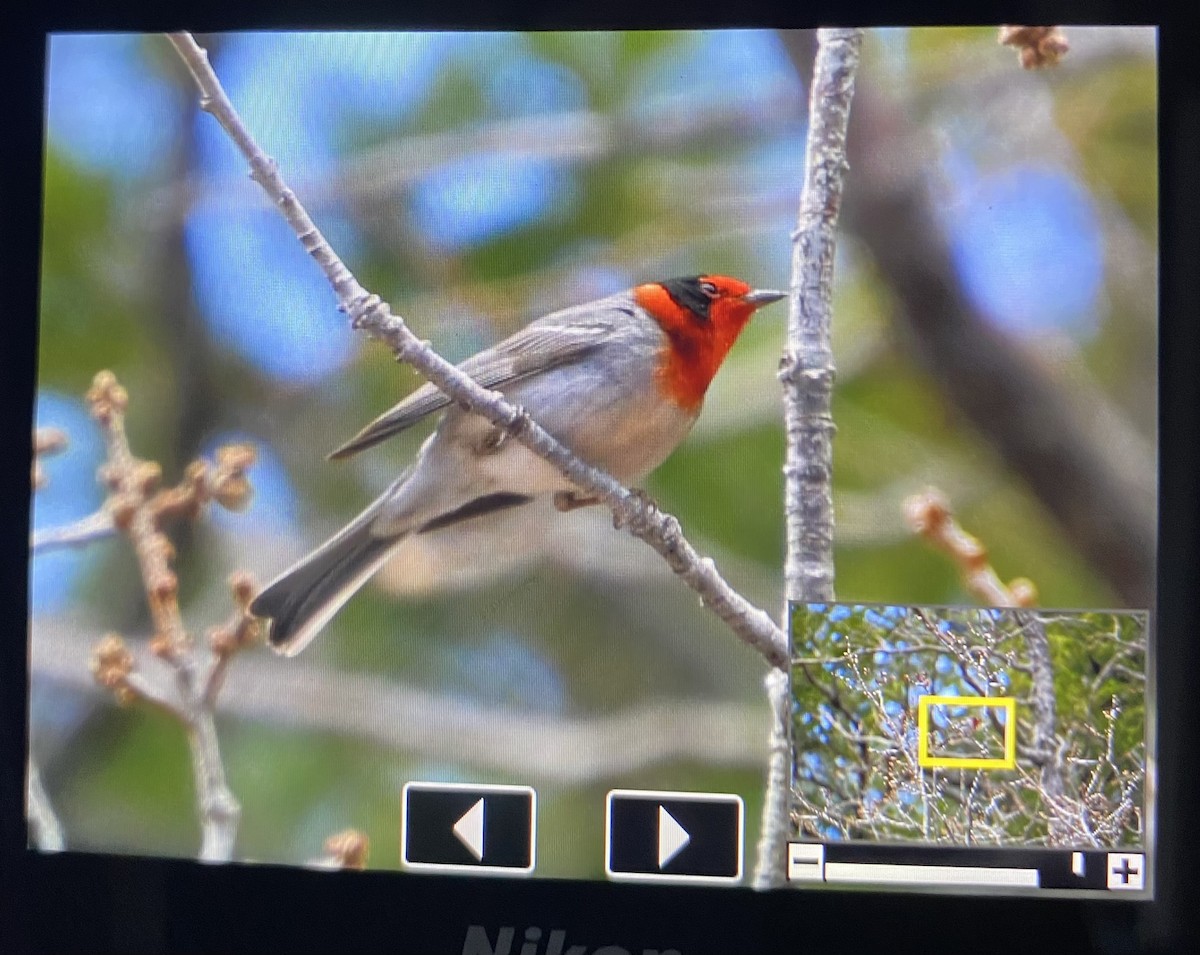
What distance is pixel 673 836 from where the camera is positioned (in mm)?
973

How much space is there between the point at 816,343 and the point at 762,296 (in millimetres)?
60

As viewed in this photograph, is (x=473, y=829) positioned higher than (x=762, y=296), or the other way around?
(x=762, y=296)

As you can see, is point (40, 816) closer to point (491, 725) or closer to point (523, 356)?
point (491, 725)

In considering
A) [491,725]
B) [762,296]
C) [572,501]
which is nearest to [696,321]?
[762,296]

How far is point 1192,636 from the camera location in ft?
3.16

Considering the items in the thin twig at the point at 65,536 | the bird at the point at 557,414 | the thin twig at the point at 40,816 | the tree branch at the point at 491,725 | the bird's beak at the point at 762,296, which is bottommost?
the thin twig at the point at 40,816

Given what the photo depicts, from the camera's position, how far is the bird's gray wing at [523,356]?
3.28 feet

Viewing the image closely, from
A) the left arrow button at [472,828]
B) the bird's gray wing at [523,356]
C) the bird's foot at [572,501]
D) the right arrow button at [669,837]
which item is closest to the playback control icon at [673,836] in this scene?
the right arrow button at [669,837]

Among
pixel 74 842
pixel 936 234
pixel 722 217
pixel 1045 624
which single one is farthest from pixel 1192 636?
pixel 74 842

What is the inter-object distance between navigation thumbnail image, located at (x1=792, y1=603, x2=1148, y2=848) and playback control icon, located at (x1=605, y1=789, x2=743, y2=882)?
56mm

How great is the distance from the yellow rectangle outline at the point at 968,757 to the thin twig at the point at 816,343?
11 cm

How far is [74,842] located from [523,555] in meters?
0.46

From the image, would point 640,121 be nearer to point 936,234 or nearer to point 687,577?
point 936,234

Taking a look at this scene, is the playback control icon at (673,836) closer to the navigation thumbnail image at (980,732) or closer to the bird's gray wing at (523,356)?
the navigation thumbnail image at (980,732)
